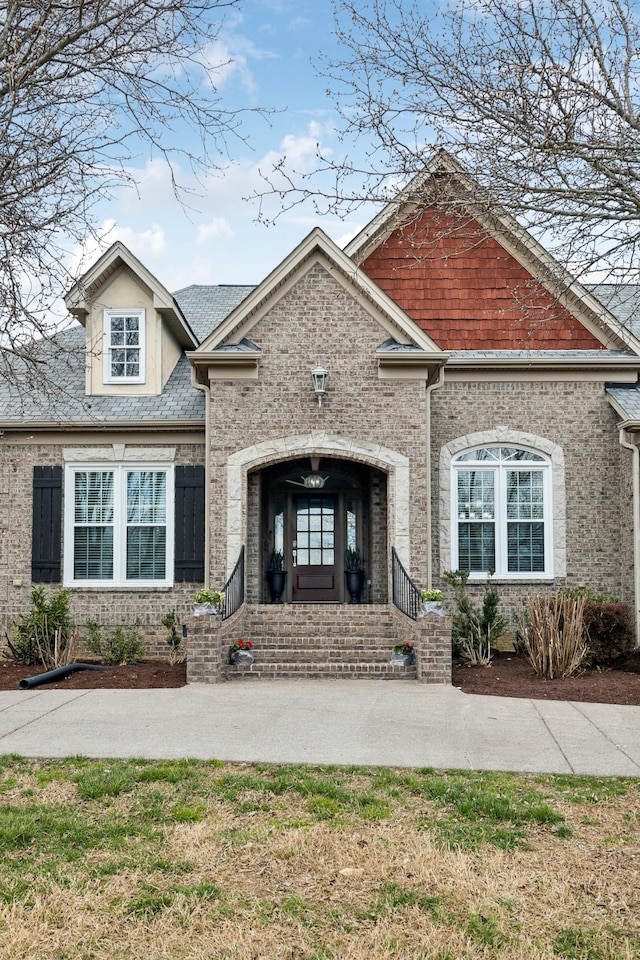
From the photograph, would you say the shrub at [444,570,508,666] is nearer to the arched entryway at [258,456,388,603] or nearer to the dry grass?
the arched entryway at [258,456,388,603]

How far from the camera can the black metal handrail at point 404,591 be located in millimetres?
11820

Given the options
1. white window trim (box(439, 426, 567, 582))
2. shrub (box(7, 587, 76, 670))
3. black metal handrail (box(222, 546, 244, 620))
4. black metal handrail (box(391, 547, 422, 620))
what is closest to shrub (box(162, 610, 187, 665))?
black metal handrail (box(222, 546, 244, 620))

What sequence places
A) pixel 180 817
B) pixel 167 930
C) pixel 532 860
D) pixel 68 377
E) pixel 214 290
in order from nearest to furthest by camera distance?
pixel 167 930 → pixel 532 860 → pixel 180 817 → pixel 68 377 → pixel 214 290

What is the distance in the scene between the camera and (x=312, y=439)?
1314 centimetres

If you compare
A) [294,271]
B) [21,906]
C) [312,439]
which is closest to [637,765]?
[21,906]

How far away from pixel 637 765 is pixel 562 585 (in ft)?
24.0

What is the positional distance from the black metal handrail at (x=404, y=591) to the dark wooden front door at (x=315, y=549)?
2401 mm

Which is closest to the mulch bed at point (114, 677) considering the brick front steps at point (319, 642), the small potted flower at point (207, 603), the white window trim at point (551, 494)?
the brick front steps at point (319, 642)

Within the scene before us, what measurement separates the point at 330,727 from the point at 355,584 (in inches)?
264

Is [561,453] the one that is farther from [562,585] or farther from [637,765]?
[637,765]

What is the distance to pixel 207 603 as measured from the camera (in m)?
11.3

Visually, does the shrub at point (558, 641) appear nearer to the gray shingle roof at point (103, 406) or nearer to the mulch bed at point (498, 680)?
the mulch bed at point (498, 680)

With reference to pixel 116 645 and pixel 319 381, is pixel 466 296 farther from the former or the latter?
pixel 116 645

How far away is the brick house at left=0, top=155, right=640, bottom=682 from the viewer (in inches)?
516
